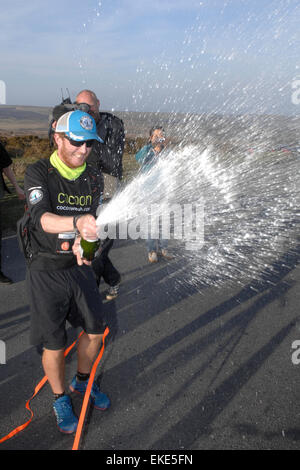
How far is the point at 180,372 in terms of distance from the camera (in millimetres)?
3049

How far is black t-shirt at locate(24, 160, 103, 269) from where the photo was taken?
2.13 metres

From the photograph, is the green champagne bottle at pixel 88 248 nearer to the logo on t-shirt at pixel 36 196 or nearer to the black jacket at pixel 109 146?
the logo on t-shirt at pixel 36 196

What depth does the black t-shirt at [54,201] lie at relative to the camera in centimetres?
213

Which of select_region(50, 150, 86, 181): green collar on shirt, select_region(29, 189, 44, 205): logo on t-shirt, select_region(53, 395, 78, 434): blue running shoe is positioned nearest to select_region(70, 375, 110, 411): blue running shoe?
select_region(53, 395, 78, 434): blue running shoe

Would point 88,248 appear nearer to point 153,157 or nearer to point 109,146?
point 109,146

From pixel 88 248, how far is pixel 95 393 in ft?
4.47

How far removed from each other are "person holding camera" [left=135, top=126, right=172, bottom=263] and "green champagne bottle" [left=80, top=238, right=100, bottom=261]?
106 inches

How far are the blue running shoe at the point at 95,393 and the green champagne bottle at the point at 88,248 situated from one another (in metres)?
1.28

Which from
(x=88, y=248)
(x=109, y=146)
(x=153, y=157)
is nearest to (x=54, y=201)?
(x=88, y=248)

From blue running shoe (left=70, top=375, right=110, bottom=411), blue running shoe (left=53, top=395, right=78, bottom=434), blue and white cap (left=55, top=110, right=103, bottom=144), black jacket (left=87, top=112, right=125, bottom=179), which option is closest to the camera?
blue and white cap (left=55, top=110, right=103, bottom=144)

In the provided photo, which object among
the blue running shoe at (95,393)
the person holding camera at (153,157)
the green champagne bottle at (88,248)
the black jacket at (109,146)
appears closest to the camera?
the green champagne bottle at (88,248)

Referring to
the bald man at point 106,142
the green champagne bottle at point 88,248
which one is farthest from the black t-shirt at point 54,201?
the bald man at point 106,142

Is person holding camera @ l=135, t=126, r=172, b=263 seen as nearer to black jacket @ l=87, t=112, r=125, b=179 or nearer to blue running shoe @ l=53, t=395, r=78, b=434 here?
black jacket @ l=87, t=112, r=125, b=179
